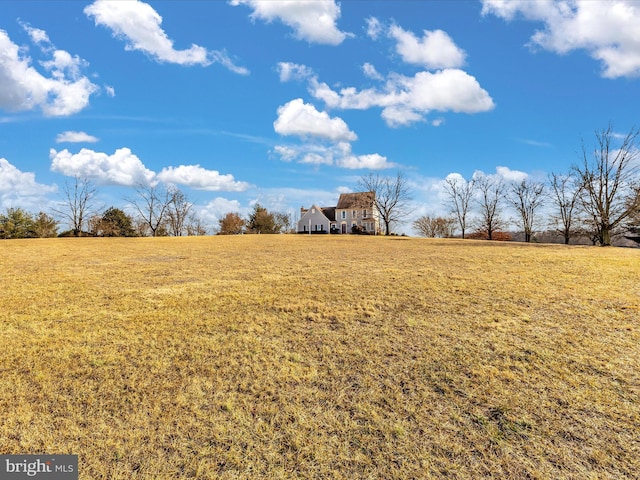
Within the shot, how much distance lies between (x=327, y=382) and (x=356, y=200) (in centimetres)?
5503

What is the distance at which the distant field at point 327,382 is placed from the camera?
10.5 ft

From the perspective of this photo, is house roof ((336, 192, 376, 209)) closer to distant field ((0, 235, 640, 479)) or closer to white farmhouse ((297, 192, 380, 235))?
white farmhouse ((297, 192, 380, 235))

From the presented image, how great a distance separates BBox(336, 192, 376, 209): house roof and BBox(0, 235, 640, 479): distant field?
46830 millimetres

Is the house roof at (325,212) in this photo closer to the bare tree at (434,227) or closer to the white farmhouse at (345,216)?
the white farmhouse at (345,216)

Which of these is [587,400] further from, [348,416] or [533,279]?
[533,279]

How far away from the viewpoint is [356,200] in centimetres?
5831

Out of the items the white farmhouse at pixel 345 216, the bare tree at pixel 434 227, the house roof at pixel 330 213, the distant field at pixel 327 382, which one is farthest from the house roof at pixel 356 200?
the distant field at pixel 327 382

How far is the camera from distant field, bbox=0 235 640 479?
319 centimetres

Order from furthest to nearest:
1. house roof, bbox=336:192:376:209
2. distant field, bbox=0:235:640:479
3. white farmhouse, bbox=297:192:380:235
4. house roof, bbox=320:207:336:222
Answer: house roof, bbox=320:207:336:222
white farmhouse, bbox=297:192:380:235
house roof, bbox=336:192:376:209
distant field, bbox=0:235:640:479

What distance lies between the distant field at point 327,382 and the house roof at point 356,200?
1844 inches

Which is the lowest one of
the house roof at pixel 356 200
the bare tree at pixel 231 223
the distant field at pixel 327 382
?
the distant field at pixel 327 382

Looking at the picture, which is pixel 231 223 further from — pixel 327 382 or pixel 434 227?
pixel 327 382

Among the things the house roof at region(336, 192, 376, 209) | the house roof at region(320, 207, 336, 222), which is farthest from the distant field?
the house roof at region(320, 207, 336, 222)

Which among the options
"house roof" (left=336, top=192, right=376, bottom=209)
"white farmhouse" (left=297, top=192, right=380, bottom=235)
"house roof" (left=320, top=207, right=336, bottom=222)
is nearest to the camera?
"house roof" (left=336, top=192, right=376, bottom=209)
